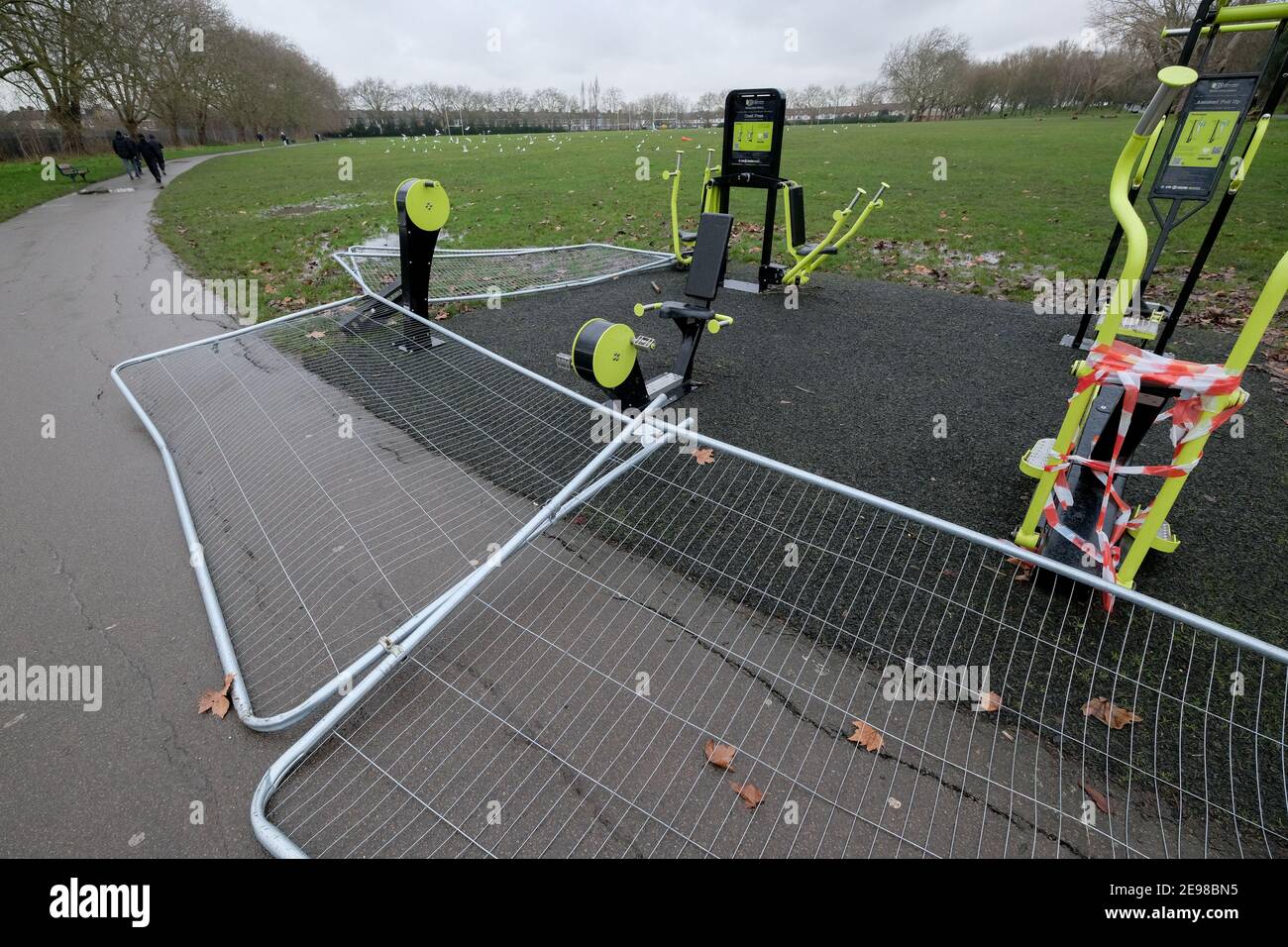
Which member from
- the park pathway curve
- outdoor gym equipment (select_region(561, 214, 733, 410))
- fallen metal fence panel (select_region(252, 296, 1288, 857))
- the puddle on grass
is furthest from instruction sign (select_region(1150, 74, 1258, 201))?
the puddle on grass

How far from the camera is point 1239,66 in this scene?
99.0 ft

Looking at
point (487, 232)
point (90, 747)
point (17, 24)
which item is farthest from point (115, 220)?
point (17, 24)

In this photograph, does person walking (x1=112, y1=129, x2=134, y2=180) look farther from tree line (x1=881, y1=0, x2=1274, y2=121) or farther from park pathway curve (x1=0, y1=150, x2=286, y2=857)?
tree line (x1=881, y1=0, x2=1274, y2=121)

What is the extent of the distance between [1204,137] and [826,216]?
7292 millimetres

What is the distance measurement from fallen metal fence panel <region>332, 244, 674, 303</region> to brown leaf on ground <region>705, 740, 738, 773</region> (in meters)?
5.87

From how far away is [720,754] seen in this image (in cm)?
229

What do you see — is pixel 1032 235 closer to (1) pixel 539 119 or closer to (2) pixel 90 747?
(2) pixel 90 747

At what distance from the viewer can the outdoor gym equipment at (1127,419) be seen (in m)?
2.34

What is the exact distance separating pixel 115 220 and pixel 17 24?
1767 centimetres

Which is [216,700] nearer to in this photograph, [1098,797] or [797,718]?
[797,718]

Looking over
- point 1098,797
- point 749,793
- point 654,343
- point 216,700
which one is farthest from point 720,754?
point 654,343

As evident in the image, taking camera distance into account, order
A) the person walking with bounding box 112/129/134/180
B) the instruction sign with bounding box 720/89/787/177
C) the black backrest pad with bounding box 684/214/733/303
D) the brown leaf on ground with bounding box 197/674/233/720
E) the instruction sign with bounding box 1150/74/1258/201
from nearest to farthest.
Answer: the brown leaf on ground with bounding box 197/674/233/720
the instruction sign with bounding box 1150/74/1258/201
the black backrest pad with bounding box 684/214/733/303
the instruction sign with bounding box 720/89/787/177
the person walking with bounding box 112/129/134/180

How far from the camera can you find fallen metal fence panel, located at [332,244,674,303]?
7.48m

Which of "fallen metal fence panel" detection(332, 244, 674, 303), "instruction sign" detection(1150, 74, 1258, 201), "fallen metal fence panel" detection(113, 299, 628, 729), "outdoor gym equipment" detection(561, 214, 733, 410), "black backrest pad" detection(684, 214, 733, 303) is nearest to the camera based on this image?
"fallen metal fence panel" detection(113, 299, 628, 729)
